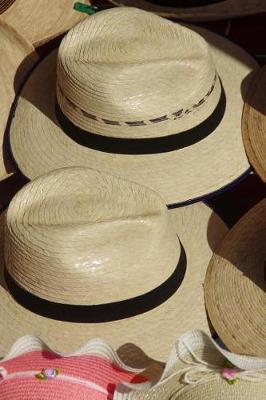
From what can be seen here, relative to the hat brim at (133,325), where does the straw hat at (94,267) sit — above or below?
above

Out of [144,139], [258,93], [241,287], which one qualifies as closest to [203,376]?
[241,287]

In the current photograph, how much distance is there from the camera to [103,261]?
2.15 meters

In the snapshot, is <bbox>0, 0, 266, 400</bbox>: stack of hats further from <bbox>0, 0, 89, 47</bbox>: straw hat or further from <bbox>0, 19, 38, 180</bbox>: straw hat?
<bbox>0, 0, 89, 47</bbox>: straw hat

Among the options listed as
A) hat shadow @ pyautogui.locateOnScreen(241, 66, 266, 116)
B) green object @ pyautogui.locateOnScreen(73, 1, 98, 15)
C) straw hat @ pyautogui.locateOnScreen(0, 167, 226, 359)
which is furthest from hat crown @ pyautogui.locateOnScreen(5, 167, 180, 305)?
green object @ pyautogui.locateOnScreen(73, 1, 98, 15)

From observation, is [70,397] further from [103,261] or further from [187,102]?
[187,102]

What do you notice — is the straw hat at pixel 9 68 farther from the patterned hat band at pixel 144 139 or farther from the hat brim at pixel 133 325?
the hat brim at pixel 133 325

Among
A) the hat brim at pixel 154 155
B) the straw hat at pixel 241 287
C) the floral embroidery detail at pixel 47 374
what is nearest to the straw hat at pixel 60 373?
the floral embroidery detail at pixel 47 374

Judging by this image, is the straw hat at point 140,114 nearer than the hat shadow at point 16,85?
Yes

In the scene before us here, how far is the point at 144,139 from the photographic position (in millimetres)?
2455

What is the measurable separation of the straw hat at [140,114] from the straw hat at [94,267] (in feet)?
0.62

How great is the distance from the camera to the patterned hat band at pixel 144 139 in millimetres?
2426

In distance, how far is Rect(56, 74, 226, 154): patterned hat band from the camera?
7.96 feet

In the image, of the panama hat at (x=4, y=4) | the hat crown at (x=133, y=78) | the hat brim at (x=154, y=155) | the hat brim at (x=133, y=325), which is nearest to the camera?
the hat brim at (x=133, y=325)

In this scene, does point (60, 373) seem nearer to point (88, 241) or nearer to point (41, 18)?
point (88, 241)
